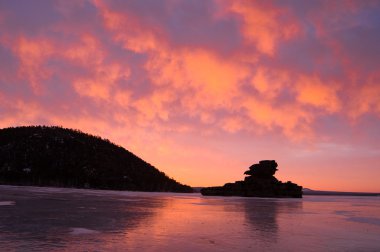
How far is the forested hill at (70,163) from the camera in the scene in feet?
344

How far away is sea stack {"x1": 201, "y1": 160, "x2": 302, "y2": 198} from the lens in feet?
278

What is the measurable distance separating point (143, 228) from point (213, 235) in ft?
9.45

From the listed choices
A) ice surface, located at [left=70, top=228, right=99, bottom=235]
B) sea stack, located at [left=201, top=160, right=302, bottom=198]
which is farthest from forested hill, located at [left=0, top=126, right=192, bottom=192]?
ice surface, located at [left=70, top=228, right=99, bottom=235]

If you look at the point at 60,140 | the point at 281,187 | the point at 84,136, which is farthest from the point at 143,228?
the point at 84,136

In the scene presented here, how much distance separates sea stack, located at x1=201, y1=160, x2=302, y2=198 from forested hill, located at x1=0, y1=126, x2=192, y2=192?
36990 millimetres

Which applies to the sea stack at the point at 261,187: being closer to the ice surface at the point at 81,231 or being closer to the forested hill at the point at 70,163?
the forested hill at the point at 70,163

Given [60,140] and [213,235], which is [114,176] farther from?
[213,235]

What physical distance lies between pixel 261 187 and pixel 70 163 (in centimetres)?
6068

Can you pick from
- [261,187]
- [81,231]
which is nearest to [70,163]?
[261,187]

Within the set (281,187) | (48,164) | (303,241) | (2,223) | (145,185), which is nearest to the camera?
(303,241)

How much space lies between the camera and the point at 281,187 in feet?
281

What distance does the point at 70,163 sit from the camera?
11581 cm

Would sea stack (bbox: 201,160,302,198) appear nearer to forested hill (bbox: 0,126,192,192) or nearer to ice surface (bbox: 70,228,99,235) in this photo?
forested hill (bbox: 0,126,192,192)

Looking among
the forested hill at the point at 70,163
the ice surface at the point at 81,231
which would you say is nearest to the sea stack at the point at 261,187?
the forested hill at the point at 70,163
